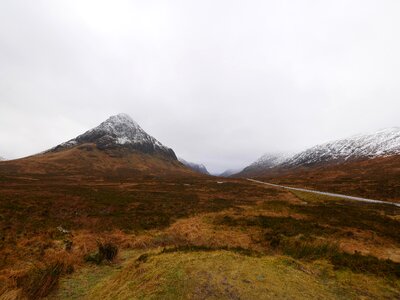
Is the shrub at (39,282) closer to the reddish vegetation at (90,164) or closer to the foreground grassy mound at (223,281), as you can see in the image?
the foreground grassy mound at (223,281)

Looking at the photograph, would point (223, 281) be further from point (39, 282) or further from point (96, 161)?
point (96, 161)

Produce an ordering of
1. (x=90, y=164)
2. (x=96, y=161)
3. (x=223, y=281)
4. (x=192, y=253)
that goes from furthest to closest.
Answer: (x=96, y=161) → (x=90, y=164) → (x=192, y=253) → (x=223, y=281)

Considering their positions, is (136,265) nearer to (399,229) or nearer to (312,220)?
(312,220)

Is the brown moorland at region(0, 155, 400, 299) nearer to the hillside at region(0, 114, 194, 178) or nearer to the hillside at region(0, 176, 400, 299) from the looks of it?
the hillside at region(0, 176, 400, 299)

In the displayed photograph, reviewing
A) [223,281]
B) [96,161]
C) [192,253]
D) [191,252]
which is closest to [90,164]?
[96,161]

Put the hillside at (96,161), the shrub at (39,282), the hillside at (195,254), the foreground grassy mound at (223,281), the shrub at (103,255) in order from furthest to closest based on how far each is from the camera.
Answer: the hillside at (96,161)
the shrub at (103,255)
the shrub at (39,282)
the hillside at (195,254)
the foreground grassy mound at (223,281)

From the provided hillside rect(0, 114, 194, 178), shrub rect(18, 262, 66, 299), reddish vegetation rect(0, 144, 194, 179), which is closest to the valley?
shrub rect(18, 262, 66, 299)

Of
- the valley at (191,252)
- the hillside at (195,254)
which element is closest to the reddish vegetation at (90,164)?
the valley at (191,252)

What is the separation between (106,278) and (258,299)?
22.2ft

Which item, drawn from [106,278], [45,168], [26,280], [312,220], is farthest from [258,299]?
[45,168]

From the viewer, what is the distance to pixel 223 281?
790 cm

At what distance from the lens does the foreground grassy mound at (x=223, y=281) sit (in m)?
7.35

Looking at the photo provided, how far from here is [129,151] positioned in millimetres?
183875

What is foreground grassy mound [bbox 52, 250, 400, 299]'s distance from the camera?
7348 millimetres
